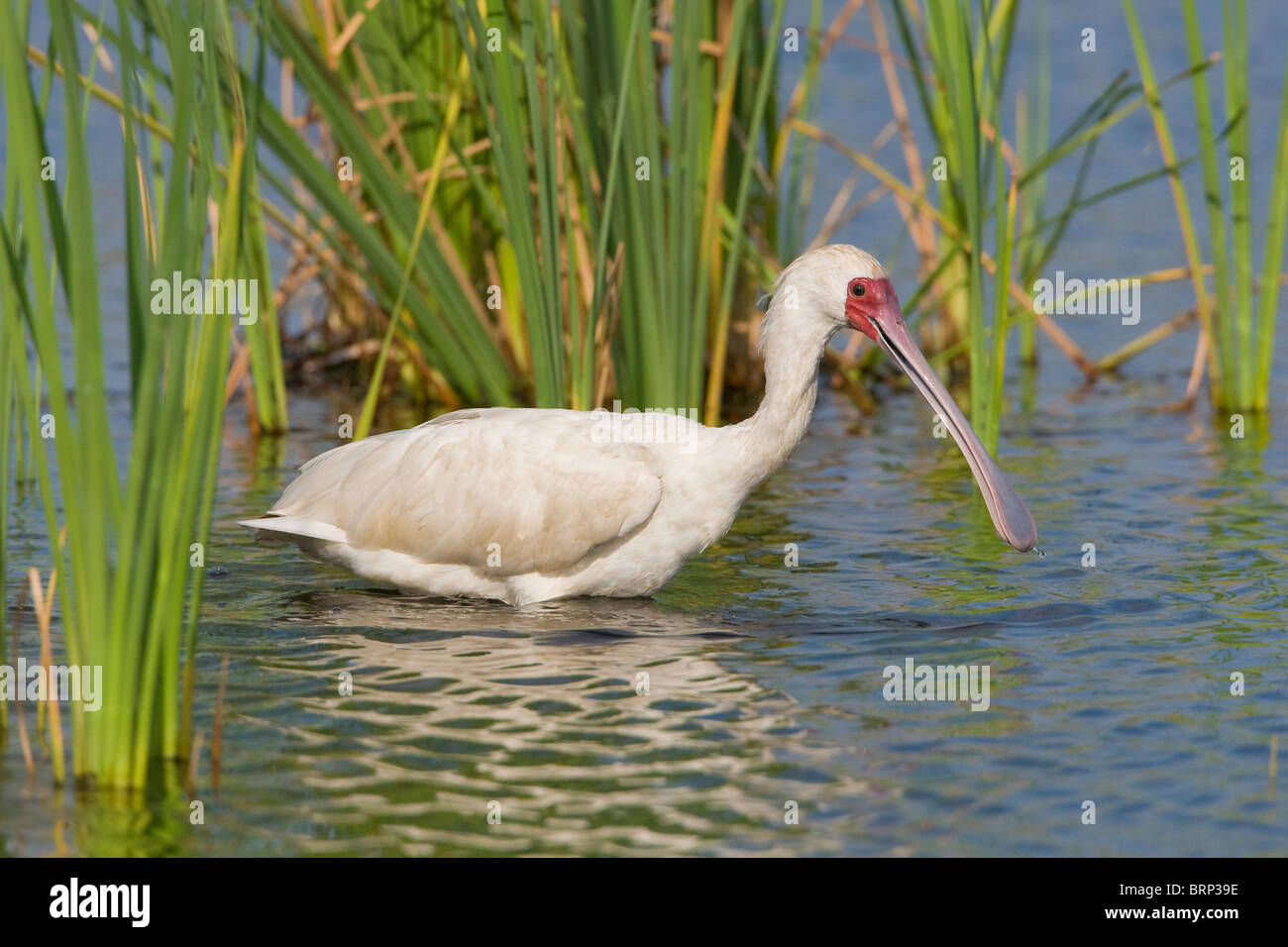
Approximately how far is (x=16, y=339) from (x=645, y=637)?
3043mm

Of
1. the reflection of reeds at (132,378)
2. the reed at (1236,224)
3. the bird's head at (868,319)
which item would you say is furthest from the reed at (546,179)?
the reflection of reeds at (132,378)

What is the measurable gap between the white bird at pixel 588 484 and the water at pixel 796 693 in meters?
0.21

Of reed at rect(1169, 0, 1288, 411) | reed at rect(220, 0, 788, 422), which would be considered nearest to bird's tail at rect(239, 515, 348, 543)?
reed at rect(220, 0, 788, 422)

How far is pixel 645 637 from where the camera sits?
7559mm

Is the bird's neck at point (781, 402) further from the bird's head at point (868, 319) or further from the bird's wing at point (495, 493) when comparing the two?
the bird's wing at point (495, 493)

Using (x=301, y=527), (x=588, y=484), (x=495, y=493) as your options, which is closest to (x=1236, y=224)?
(x=588, y=484)

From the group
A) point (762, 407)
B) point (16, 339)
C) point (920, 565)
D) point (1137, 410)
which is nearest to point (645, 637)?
point (762, 407)

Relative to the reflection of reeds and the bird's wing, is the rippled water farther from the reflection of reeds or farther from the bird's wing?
the reflection of reeds

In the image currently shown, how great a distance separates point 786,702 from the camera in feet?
21.9

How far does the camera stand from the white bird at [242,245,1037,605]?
25.3 ft

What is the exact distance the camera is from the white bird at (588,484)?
7.70 metres

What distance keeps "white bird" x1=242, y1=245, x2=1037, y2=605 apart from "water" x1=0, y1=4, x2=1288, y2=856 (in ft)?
0.70

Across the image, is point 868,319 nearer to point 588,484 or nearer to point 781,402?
point 781,402
